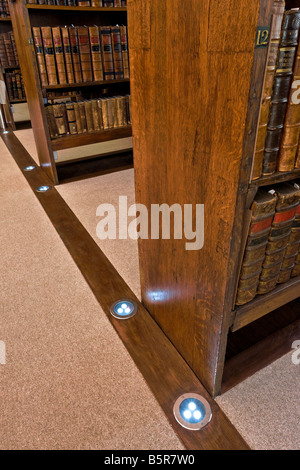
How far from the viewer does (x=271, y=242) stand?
3.03ft

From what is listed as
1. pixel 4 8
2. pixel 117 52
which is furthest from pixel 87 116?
pixel 4 8

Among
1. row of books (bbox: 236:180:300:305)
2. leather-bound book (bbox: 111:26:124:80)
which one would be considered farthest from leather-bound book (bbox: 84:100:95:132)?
row of books (bbox: 236:180:300:305)

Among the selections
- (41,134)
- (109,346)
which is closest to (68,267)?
(109,346)

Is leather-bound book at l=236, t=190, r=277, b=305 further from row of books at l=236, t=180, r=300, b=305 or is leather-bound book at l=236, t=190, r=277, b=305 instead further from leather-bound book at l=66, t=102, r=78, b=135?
leather-bound book at l=66, t=102, r=78, b=135

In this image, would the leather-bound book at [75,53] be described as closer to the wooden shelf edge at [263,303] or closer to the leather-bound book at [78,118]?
the leather-bound book at [78,118]

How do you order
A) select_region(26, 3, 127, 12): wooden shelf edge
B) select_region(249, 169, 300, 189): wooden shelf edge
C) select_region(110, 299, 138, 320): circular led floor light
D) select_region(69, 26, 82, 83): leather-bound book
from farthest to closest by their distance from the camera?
select_region(69, 26, 82, 83): leather-bound book
select_region(26, 3, 127, 12): wooden shelf edge
select_region(110, 299, 138, 320): circular led floor light
select_region(249, 169, 300, 189): wooden shelf edge

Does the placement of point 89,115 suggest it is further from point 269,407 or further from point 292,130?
point 269,407

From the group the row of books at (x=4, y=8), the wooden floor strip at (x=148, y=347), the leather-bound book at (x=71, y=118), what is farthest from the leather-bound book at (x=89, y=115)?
the row of books at (x=4, y=8)

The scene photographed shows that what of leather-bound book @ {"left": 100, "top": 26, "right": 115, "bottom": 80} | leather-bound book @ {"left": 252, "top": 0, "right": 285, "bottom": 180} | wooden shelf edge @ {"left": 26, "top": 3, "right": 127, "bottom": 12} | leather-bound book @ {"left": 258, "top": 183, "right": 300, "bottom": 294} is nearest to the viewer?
leather-bound book @ {"left": 252, "top": 0, "right": 285, "bottom": 180}

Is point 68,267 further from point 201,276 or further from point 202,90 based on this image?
point 202,90

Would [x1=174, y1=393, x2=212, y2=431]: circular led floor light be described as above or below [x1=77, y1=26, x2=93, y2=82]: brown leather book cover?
below

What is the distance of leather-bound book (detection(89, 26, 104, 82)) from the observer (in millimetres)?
2357

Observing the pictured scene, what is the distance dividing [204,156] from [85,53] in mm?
2087

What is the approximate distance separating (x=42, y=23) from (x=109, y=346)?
249 cm
